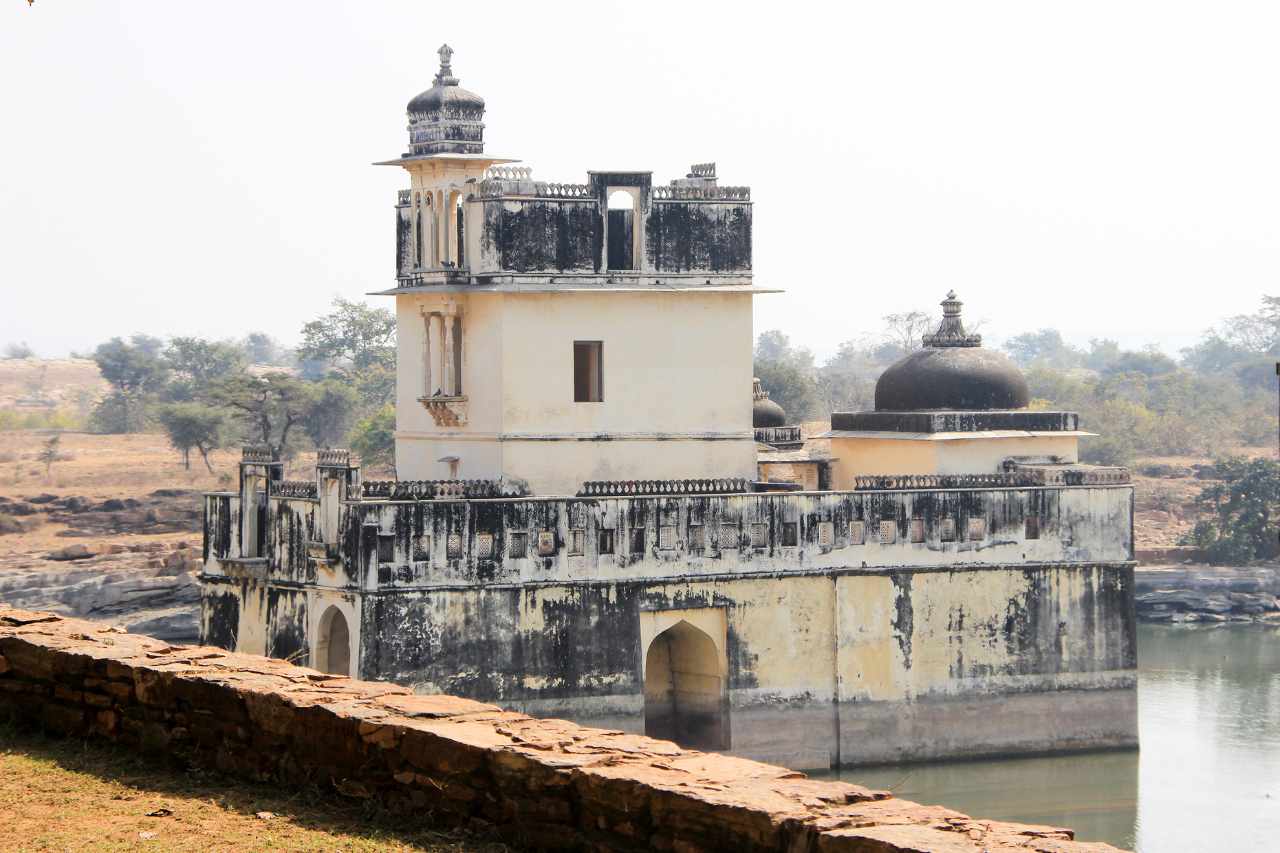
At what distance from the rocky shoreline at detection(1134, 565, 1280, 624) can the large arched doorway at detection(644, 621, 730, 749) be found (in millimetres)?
16163

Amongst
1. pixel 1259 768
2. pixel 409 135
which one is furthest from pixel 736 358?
pixel 1259 768

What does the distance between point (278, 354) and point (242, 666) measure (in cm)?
12020

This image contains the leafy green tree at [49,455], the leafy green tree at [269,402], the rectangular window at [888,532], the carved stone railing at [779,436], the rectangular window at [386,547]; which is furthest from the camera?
the leafy green tree at [269,402]

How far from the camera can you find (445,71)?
26.2m

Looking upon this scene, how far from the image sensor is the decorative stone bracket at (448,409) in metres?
25.3

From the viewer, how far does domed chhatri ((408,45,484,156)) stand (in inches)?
1015

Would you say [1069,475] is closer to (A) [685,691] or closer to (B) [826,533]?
(B) [826,533]

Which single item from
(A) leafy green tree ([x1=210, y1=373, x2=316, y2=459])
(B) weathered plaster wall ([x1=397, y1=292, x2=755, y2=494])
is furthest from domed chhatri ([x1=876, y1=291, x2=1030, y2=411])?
(A) leafy green tree ([x1=210, y1=373, x2=316, y2=459])

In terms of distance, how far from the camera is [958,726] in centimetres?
2458

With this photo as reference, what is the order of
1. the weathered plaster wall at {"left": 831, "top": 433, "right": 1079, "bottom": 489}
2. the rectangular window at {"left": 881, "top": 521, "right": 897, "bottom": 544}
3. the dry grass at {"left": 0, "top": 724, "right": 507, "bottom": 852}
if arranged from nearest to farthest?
the dry grass at {"left": 0, "top": 724, "right": 507, "bottom": 852}
the rectangular window at {"left": 881, "top": 521, "right": 897, "bottom": 544}
the weathered plaster wall at {"left": 831, "top": 433, "right": 1079, "bottom": 489}

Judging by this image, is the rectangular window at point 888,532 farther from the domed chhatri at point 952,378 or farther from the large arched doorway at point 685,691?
the domed chhatri at point 952,378

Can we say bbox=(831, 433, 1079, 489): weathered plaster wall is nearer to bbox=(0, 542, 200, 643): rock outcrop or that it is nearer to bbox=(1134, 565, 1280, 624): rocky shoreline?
bbox=(0, 542, 200, 643): rock outcrop

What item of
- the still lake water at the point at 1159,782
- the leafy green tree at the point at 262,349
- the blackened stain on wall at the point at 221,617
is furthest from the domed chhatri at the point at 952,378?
the leafy green tree at the point at 262,349

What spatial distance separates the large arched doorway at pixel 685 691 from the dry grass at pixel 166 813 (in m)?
14.1
